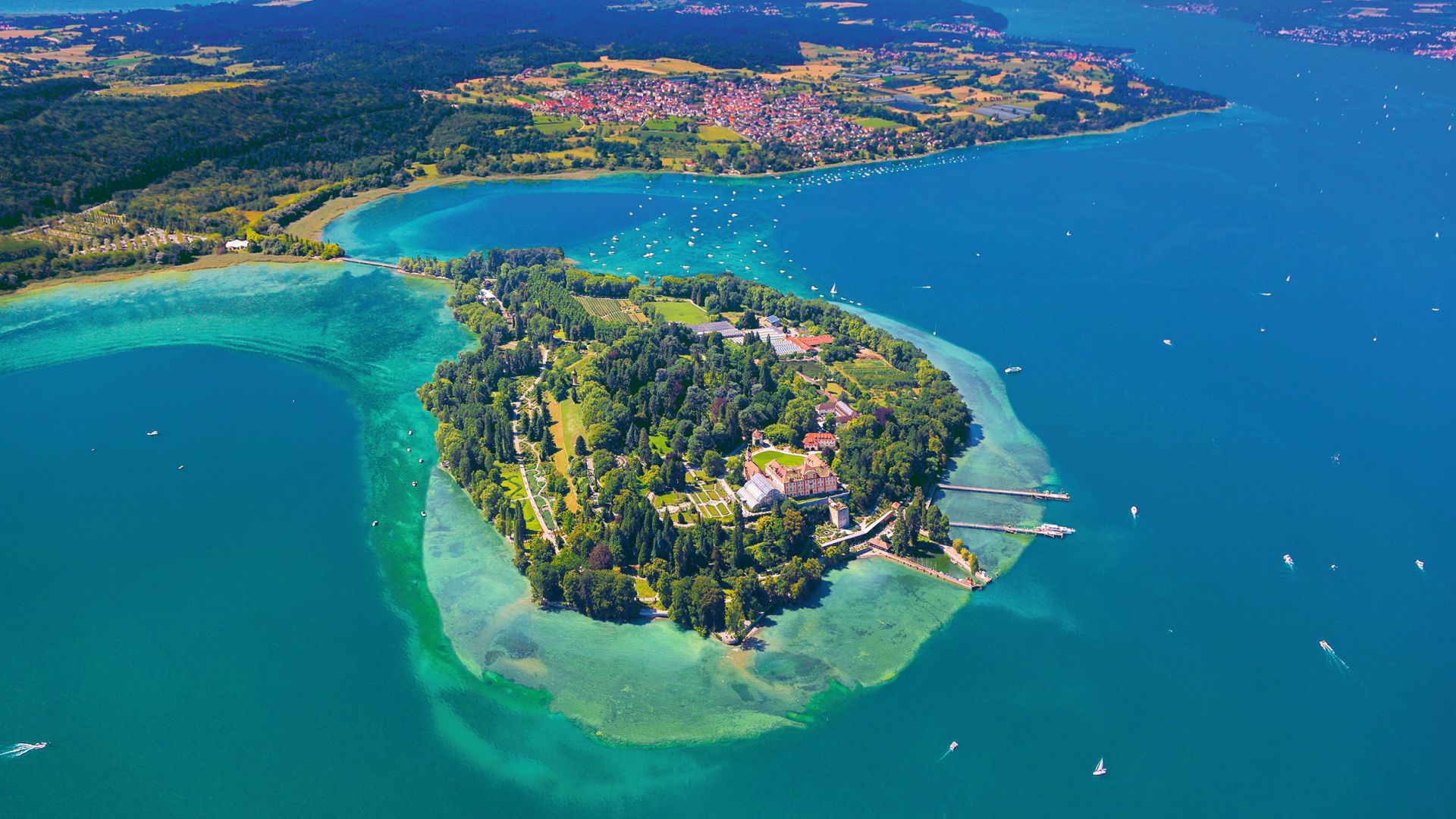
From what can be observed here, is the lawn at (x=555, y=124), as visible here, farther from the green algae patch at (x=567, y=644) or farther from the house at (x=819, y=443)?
the house at (x=819, y=443)

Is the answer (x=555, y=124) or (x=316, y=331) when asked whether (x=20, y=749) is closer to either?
(x=316, y=331)

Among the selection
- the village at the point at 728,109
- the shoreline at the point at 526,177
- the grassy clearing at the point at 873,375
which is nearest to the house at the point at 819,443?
the grassy clearing at the point at 873,375

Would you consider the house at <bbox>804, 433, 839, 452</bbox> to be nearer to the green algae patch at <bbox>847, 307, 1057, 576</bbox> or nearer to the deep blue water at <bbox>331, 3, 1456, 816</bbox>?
the green algae patch at <bbox>847, 307, 1057, 576</bbox>

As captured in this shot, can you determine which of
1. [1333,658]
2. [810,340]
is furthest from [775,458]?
[1333,658]

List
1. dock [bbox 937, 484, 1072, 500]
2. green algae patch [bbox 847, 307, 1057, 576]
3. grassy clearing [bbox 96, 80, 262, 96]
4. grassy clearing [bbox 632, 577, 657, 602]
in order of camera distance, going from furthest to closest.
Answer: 1. grassy clearing [bbox 96, 80, 262, 96]
2. dock [bbox 937, 484, 1072, 500]
3. green algae patch [bbox 847, 307, 1057, 576]
4. grassy clearing [bbox 632, 577, 657, 602]

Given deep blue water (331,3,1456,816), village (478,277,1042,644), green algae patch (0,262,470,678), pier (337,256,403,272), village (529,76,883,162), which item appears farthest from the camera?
village (529,76,883,162)

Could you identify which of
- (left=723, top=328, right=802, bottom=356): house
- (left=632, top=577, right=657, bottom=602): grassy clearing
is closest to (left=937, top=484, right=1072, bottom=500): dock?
(left=723, top=328, right=802, bottom=356): house
